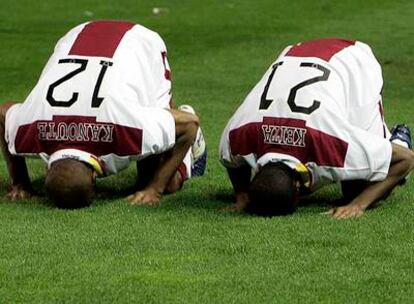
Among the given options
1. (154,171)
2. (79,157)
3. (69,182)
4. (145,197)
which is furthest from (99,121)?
(154,171)

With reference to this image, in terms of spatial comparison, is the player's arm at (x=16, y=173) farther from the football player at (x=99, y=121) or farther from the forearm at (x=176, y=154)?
the forearm at (x=176, y=154)

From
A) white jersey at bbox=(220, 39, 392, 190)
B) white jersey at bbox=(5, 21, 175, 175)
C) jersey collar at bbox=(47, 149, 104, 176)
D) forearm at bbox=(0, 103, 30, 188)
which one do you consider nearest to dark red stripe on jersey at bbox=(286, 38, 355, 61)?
white jersey at bbox=(220, 39, 392, 190)

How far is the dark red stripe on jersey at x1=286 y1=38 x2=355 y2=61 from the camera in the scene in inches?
326

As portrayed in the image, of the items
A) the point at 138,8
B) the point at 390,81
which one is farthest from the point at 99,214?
the point at 138,8

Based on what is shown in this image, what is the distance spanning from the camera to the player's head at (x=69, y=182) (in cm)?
775

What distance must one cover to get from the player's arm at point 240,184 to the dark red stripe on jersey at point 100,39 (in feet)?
3.67

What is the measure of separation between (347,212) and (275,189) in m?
0.52

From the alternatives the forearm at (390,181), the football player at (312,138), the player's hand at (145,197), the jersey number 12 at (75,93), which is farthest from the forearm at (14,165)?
the forearm at (390,181)

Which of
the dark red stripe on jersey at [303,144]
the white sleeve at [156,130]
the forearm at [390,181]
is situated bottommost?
the forearm at [390,181]

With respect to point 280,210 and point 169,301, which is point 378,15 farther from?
point 169,301

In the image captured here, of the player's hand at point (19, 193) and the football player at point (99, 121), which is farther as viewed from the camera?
the player's hand at point (19, 193)

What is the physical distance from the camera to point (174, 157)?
846cm

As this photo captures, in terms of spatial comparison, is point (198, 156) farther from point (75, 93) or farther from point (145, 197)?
point (75, 93)

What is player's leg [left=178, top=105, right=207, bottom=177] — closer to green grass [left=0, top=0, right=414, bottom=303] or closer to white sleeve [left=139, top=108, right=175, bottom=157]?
green grass [left=0, top=0, right=414, bottom=303]
